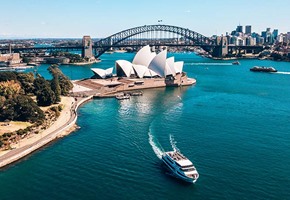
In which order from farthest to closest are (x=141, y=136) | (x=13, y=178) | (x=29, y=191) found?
(x=141, y=136) < (x=13, y=178) < (x=29, y=191)

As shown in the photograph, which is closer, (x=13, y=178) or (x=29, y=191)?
(x=29, y=191)

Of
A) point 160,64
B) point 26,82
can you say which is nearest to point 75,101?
point 26,82

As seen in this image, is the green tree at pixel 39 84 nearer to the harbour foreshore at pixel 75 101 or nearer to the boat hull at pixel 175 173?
the harbour foreshore at pixel 75 101

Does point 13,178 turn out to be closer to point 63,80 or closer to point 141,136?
point 141,136

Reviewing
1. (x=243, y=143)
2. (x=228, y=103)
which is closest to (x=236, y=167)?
(x=243, y=143)

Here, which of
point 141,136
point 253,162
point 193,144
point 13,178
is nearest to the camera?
point 13,178

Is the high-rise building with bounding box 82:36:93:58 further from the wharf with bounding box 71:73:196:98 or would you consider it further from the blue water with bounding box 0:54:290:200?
the blue water with bounding box 0:54:290:200
